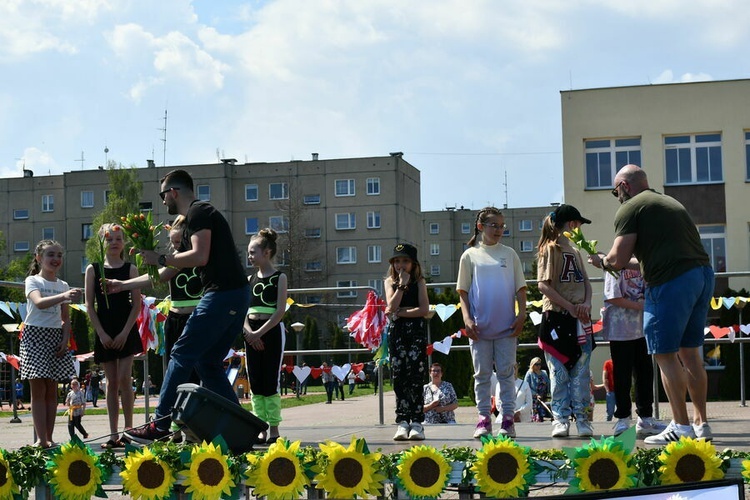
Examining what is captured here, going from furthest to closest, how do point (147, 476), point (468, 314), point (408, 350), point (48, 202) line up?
point (48, 202), point (408, 350), point (468, 314), point (147, 476)

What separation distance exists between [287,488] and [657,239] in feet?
9.62

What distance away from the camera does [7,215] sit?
82.4 metres

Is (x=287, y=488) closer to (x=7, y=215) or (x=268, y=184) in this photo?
(x=268, y=184)

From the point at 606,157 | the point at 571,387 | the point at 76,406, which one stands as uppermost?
the point at 606,157

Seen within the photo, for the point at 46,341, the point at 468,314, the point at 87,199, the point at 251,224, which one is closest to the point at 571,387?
the point at 468,314

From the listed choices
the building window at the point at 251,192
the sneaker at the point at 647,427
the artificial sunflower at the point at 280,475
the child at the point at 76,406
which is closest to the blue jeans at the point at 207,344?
the artificial sunflower at the point at 280,475

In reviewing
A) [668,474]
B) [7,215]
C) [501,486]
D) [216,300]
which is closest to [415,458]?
[501,486]

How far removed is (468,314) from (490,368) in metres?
0.45

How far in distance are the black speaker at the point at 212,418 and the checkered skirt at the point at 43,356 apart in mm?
2489

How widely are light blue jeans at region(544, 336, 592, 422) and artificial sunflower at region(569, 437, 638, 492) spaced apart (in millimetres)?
2369

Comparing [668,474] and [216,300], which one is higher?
[216,300]

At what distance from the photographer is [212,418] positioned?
5812mm

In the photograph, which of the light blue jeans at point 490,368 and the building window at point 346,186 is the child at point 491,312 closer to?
the light blue jeans at point 490,368

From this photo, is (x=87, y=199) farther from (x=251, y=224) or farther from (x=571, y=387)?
(x=571, y=387)
